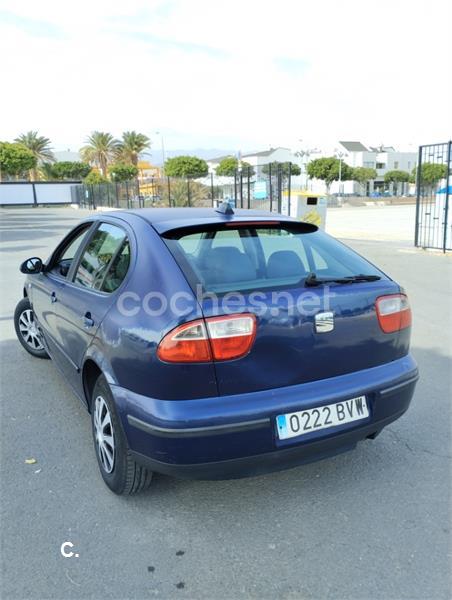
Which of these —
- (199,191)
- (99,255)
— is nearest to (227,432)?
(99,255)

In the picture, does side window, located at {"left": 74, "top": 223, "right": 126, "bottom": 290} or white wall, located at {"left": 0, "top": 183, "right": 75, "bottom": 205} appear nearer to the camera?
side window, located at {"left": 74, "top": 223, "right": 126, "bottom": 290}

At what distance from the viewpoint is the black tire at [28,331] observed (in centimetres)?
517

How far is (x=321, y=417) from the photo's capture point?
255 cm

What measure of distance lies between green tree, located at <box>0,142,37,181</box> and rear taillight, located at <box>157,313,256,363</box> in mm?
63869

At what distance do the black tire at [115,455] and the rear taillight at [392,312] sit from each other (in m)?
1.50

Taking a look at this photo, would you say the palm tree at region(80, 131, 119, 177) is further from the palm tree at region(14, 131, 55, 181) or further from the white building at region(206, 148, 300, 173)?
the white building at region(206, 148, 300, 173)

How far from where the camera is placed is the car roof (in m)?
2.92

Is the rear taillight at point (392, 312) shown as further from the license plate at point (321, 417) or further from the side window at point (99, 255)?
the side window at point (99, 255)

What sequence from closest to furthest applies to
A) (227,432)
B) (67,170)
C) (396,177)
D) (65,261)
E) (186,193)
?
(227,432)
(65,261)
(186,193)
(67,170)
(396,177)

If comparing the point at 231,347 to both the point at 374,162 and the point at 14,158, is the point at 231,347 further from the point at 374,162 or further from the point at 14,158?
the point at 374,162

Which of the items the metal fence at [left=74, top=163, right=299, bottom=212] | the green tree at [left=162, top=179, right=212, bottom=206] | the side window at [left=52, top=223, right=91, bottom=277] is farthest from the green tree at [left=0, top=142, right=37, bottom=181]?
the side window at [left=52, top=223, right=91, bottom=277]

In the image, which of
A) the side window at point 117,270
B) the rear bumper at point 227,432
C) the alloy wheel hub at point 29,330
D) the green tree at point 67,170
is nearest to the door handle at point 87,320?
the side window at point 117,270

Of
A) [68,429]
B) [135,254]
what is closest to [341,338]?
[135,254]

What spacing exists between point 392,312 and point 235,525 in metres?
1.41
